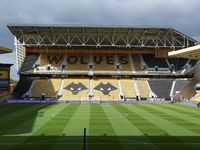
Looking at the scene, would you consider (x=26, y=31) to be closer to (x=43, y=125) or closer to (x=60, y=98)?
(x=60, y=98)

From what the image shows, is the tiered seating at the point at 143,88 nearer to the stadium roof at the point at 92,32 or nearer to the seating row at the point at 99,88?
the seating row at the point at 99,88

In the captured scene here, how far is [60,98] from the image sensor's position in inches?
1518

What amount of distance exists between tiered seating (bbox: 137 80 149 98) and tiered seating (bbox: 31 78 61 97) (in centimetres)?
2360

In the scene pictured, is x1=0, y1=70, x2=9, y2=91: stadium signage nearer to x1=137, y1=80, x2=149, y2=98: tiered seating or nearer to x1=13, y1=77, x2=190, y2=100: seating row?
x1=13, y1=77, x2=190, y2=100: seating row

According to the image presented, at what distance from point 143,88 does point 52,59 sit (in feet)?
101

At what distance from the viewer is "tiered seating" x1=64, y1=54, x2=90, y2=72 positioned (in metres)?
46.3

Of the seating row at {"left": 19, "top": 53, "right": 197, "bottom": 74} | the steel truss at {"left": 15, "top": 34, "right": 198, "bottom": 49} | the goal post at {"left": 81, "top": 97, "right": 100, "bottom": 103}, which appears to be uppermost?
the steel truss at {"left": 15, "top": 34, "right": 198, "bottom": 49}

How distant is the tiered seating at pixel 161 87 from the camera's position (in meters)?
40.2

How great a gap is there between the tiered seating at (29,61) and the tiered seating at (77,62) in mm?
11057

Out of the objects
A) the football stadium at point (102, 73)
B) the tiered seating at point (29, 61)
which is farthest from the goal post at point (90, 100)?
the tiered seating at point (29, 61)

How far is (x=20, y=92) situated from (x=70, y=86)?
43.9 ft

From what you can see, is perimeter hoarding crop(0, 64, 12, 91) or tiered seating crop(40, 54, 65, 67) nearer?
perimeter hoarding crop(0, 64, 12, 91)

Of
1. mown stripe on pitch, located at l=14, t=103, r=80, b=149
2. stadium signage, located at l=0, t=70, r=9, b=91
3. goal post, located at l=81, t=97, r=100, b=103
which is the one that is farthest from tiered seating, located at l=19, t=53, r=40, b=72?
mown stripe on pitch, located at l=14, t=103, r=80, b=149

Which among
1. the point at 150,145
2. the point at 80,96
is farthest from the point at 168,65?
the point at 150,145
